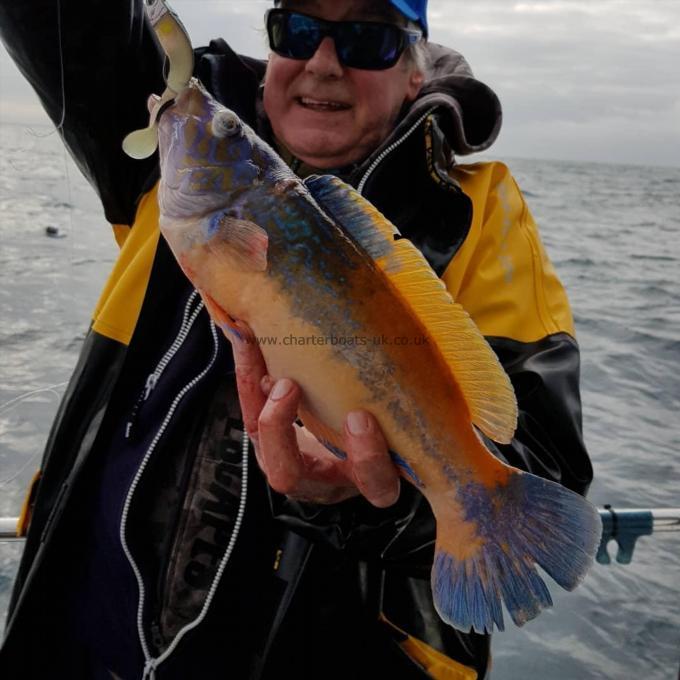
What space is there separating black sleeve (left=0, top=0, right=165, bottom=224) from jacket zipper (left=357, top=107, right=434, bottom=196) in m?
0.79

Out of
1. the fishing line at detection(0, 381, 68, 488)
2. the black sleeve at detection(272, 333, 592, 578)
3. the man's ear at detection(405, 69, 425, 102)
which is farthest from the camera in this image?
the fishing line at detection(0, 381, 68, 488)

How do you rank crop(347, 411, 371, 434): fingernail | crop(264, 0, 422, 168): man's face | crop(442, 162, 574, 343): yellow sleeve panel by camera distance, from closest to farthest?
1. crop(347, 411, 371, 434): fingernail
2. crop(442, 162, 574, 343): yellow sleeve panel
3. crop(264, 0, 422, 168): man's face

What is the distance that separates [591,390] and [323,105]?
243 inches

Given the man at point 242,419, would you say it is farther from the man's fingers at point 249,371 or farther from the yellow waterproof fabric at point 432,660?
the man's fingers at point 249,371

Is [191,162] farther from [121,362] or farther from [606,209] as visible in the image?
[606,209]

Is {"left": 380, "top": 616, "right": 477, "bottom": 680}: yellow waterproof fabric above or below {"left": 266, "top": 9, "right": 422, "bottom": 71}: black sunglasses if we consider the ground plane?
below

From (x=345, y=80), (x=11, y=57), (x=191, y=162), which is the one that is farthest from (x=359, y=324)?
(x=11, y=57)

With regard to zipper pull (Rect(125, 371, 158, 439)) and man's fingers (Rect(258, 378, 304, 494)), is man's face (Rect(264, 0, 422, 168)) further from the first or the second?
man's fingers (Rect(258, 378, 304, 494))

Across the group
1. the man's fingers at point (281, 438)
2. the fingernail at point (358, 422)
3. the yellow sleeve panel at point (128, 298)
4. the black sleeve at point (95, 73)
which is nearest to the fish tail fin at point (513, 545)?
the fingernail at point (358, 422)

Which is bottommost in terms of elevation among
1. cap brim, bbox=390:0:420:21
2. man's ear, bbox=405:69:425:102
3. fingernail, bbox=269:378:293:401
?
fingernail, bbox=269:378:293:401

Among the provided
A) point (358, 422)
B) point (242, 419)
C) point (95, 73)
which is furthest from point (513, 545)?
point (95, 73)

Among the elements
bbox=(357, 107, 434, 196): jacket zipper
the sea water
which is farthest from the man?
the sea water

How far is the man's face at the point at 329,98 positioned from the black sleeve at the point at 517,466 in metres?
0.89

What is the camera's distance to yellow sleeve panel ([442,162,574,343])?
2.07 m
